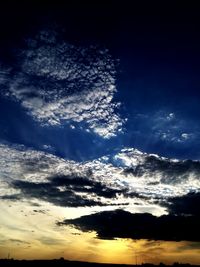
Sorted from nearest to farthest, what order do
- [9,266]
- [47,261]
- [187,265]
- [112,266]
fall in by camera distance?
1. [9,266]
2. [47,261]
3. [112,266]
4. [187,265]

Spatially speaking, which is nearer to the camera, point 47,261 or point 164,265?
point 47,261

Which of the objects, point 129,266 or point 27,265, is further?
point 129,266

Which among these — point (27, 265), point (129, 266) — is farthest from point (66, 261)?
point (129, 266)

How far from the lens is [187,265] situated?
135 metres

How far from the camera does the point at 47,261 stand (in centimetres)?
10919

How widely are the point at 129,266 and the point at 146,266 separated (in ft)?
23.7

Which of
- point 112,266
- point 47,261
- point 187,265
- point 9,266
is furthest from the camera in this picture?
point 187,265

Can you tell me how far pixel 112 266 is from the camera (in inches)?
4970

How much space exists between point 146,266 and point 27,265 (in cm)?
5567

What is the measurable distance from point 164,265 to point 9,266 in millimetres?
70496

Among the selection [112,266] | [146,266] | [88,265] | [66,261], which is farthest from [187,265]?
[66,261]

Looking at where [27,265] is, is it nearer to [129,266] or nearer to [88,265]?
[88,265]

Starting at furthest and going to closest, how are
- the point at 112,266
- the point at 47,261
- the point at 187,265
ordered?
the point at 187,265, the point at 112,266, the point at 47,261

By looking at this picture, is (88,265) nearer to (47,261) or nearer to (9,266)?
(47,261)
